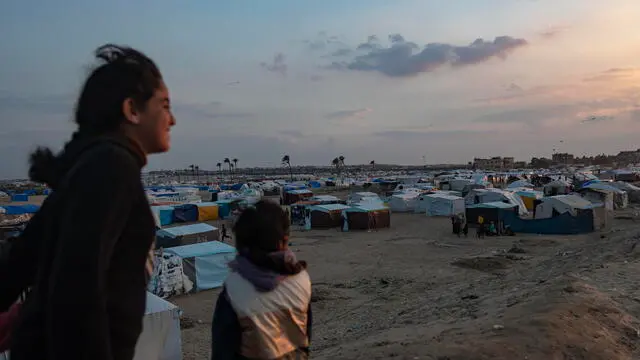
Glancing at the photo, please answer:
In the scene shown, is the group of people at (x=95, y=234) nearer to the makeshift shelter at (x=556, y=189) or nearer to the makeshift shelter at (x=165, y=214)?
the makeshift shelter at (x=165, y=214)

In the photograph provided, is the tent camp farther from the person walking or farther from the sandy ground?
the person walking

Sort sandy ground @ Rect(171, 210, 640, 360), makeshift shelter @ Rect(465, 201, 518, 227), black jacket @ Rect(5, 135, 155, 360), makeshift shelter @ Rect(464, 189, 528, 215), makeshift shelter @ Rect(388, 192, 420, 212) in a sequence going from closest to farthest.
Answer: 1. black jacket @ Rect(5, 135, 155, 360)
2. sandy ground @ Rect(171, 210, 640, 360)
3. makeshift shelter @ Rect(465, 201, 518, 227)
4. makeshift shelter @ Rect(464, 189, 528, 215)
5. makeshift shelter @ Rect(388, 192, 420, 212)

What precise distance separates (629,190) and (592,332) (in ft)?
146

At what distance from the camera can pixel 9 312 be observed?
1780 millimetres

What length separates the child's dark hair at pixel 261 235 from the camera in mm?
2680

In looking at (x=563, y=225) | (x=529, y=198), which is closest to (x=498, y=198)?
(x=529, y=198)

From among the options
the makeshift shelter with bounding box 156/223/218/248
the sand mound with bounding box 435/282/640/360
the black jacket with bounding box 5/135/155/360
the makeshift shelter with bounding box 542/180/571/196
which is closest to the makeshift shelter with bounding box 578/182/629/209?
the makeshift shelter with bounding box 542/180/571/196

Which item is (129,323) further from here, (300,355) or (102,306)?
(300,355)

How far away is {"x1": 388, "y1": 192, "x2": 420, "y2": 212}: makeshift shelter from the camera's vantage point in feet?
142

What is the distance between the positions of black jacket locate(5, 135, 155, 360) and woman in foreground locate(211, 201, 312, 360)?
41.0 inches

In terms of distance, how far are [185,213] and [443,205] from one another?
2047 centimetres

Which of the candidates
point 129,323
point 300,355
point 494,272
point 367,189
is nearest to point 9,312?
point 129,323

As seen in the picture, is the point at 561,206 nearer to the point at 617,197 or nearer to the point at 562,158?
the point at 617,197

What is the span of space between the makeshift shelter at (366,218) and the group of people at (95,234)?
101ft
